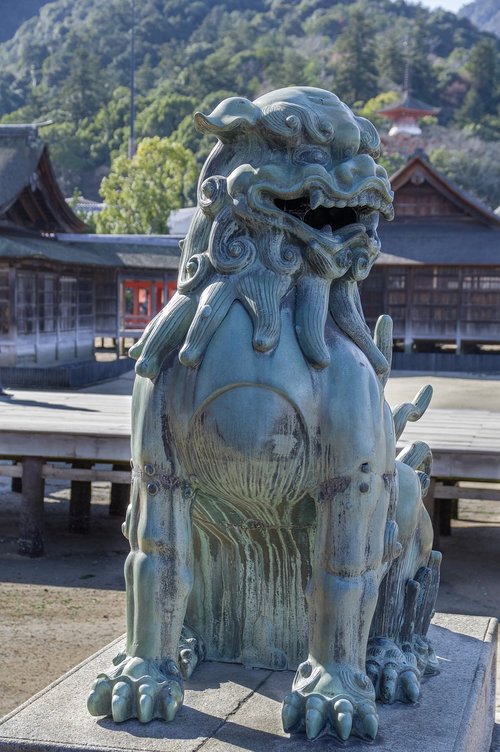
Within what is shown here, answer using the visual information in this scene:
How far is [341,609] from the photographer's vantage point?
2855mm

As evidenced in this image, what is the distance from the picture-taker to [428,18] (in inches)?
4262

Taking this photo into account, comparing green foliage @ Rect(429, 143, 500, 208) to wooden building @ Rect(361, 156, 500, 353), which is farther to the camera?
green foliage @ Rect(429, 143, 500, 208)

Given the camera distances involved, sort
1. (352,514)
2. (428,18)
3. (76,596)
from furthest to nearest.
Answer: (428,18) → (76,596) → (352,514)

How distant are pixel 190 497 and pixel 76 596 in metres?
4.34

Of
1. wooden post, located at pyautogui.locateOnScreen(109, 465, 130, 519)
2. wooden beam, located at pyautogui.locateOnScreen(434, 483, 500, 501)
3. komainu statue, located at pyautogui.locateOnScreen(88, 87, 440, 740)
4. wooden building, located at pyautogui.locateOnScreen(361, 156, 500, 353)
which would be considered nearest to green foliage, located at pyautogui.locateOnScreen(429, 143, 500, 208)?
wooden building, located at pyautogui.locateOnScreen(361, 156, 500, 353)

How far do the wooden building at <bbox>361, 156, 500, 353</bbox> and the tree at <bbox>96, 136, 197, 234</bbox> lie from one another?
35.1 ft

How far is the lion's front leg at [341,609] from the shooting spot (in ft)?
9.25

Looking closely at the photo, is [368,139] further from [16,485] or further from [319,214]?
[16,485]

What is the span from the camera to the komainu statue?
283 centimetres

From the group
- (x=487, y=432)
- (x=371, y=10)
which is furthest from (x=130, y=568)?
(x=371, y=10)

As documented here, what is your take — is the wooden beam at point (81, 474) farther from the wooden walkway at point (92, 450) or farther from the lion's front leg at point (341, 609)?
the lion's front leg at point (341, 609)

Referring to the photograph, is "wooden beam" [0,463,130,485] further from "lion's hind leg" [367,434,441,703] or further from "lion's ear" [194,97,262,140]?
"lion's ear" [194,97,262,140]

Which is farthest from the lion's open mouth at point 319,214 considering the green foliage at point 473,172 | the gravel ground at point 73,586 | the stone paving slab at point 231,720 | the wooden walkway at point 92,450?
the green foliage at point 473,172

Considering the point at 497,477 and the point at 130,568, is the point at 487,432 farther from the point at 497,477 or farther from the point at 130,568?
the point at 130,568
